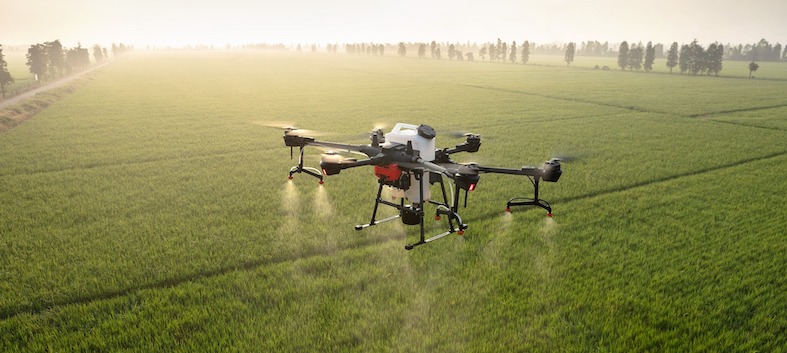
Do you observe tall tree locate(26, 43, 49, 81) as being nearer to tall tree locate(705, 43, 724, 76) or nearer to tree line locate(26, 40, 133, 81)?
tree line locate(26, 40, 133, 81)

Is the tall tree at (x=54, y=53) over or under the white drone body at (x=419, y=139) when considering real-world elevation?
over

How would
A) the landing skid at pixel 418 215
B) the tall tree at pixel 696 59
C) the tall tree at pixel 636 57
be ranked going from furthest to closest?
the tall tree at pixel 636 57
the tall tree at pixel 696 59
the landing skid at pixel 418 215

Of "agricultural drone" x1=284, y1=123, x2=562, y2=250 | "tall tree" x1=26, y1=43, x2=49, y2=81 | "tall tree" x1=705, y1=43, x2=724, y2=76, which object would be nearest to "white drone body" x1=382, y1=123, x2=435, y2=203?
"agricultural drone" x1=284, y1=123, x2=562, y2=250

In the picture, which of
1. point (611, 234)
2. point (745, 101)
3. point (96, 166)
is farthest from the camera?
point (745, 101)

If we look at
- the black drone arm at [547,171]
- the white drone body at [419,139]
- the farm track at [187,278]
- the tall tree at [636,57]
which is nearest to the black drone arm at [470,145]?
the white drone body at [419,139]

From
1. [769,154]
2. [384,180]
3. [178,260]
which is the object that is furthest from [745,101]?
[178,260]

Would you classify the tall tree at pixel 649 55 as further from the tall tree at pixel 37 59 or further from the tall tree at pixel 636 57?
the tall tree at pixel 37 59

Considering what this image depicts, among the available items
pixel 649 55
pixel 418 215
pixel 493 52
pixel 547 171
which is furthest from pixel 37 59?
pixel 493 52

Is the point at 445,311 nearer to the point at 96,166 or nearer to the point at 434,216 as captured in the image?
the point at 434,216

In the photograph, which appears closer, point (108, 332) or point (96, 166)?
point (108, 332)

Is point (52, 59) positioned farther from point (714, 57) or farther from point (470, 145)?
point (714, 57)

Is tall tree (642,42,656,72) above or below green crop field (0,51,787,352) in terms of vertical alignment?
above
